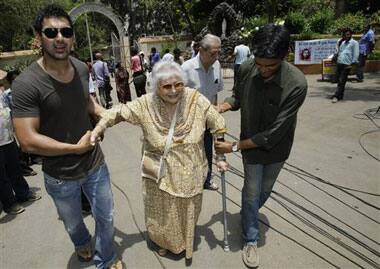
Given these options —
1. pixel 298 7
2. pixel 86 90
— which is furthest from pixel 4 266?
pixel 298 7

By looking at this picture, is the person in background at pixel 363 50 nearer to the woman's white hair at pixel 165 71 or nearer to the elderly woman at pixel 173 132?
the elderly woman at pixel 173 132

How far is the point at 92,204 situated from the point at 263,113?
155 centimetres

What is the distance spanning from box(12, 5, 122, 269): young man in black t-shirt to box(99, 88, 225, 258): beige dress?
294mm

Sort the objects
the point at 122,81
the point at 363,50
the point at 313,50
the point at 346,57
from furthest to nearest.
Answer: the point at 313,50
the point at 363,50
the point at 122,81
the point at 346,57

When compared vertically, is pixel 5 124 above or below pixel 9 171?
above

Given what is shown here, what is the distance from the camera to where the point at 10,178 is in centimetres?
405

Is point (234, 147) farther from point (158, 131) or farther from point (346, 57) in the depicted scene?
point (346, 57)

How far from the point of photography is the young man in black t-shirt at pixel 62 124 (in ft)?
6.98

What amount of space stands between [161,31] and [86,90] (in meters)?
37.4

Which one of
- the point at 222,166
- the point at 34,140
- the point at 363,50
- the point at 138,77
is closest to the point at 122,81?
the point at 138,77

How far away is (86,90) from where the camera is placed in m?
2.54

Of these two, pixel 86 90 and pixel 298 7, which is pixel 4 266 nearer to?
pixel 86 90

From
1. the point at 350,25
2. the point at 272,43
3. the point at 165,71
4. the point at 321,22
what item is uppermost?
the point at 321,22

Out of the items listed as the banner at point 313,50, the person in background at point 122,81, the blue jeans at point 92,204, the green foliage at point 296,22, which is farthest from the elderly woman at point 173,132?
the green foliage at point 296,22
